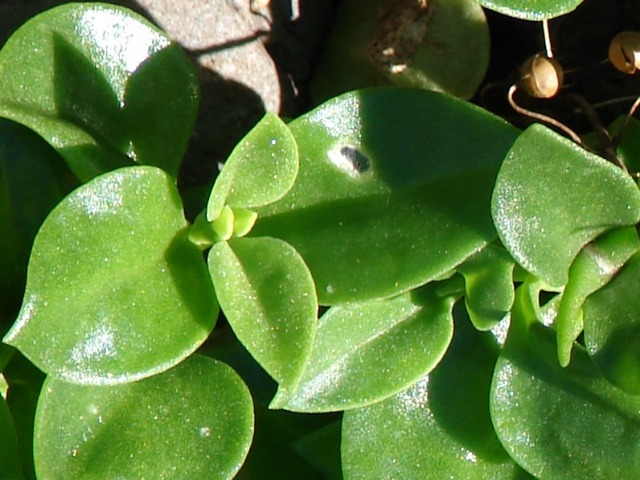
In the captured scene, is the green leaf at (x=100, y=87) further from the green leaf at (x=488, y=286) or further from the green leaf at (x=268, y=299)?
the green leaf at (x=488, y=286)

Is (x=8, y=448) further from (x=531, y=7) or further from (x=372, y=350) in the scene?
(x=531, y=7)

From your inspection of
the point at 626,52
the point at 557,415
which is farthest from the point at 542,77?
the point at 557,415

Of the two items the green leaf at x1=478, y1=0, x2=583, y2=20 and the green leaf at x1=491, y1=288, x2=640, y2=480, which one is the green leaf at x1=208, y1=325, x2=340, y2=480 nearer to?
the green leaf at x1=491, y1=288, x2=640, y2=480

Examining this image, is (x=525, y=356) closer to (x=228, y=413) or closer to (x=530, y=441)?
(x=530, y=441)

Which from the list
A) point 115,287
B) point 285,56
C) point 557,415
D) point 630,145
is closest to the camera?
point 115,287

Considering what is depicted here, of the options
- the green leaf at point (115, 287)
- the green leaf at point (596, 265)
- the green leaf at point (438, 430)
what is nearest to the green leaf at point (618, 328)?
the green leaf at point (596, 265)

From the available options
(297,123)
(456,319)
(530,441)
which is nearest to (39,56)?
(297,123)
